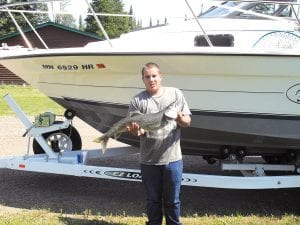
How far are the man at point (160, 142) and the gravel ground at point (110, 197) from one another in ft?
3.53

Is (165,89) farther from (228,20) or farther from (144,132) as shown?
(228,20)

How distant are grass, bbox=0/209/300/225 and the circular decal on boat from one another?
1137mm

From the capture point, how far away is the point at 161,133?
3.79 m

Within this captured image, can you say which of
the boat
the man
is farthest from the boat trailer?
the man

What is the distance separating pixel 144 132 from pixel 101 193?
7.11 feet

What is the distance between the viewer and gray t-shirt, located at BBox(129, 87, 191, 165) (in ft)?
12.3

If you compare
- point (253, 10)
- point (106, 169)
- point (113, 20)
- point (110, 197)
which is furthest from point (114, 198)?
point (113, 20)

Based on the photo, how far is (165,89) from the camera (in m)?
3.84

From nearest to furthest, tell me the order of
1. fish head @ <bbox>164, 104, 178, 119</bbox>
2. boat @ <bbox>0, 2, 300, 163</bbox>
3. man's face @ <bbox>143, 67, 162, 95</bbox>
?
fish head @ <bbox>164, 104, 178, 119</bbox> < man's face @ <bbox>143, 67, 162, 95</bbox> < boat @ <bbox>0, 2, 300, 163</bbox>

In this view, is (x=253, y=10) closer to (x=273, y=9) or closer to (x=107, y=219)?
(x=273, y=9)

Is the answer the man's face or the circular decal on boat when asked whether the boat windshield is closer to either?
the circular decal on boat

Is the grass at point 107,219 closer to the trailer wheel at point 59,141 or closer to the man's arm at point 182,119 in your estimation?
the trailer wheel at point 59,141

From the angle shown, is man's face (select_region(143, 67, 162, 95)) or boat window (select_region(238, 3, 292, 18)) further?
boat window (select_region(238, 3, 292, 18))

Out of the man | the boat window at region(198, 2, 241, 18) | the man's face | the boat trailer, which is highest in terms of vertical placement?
the boat window at region(198, 2, 241, 18)
